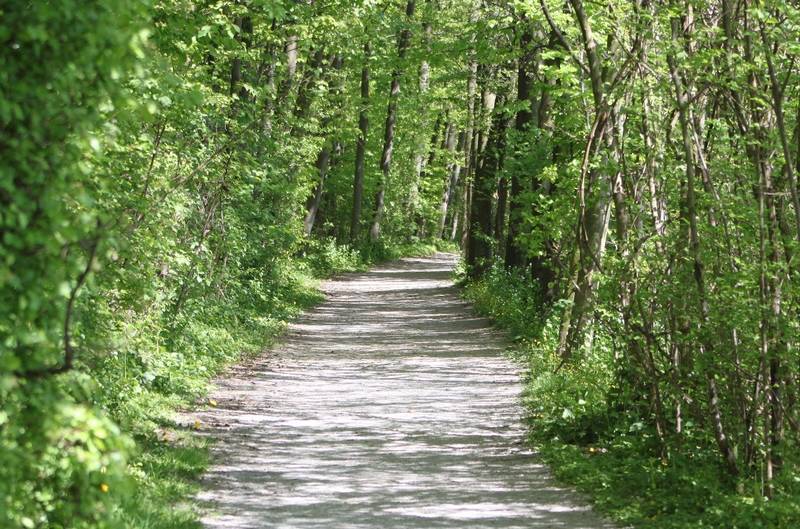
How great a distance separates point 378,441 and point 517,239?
664cm

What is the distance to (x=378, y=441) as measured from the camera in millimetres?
10680

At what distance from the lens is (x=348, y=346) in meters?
18.6

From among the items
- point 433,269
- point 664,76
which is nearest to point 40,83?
point 664,76

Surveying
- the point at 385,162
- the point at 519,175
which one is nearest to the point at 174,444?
the point at 519,175

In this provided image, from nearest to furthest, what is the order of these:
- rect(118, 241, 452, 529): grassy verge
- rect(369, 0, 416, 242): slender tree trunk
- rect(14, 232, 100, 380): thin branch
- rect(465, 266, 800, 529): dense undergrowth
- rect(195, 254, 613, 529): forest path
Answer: rect(14, 232, 100, 380): thin branch
rect(118, 241, 452, 529): grassy verge
rect(465, 266, 800, 529): dense undergrowth
rect(195, 254, 613, 529): forest path
rect(369, 0, 416, 242): slender tree trunk

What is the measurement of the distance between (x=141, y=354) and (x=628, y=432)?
5.41 meters

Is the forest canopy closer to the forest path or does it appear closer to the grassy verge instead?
the grassy verge

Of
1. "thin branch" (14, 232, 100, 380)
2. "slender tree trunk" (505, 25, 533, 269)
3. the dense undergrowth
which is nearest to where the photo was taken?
"thin branch" (14, 232, 100, 380)

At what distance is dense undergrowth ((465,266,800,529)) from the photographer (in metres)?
7.60

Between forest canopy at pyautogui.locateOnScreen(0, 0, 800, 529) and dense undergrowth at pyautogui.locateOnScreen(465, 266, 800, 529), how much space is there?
39 mm

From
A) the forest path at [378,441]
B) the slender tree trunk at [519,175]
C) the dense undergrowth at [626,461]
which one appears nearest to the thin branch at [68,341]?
the forest path at [378,441]

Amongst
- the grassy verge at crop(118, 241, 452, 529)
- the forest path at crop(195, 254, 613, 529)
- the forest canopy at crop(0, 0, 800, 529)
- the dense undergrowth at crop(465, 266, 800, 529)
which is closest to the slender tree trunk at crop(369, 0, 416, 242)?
the forest canopy at crop(0, 0, 800, 529)

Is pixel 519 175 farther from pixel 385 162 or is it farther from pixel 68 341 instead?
pixel 385 162

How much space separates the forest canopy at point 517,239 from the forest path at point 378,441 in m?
0.61
